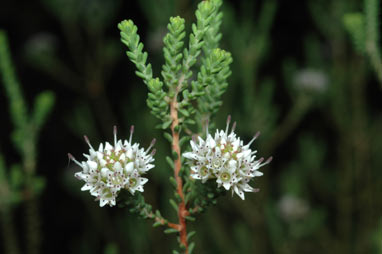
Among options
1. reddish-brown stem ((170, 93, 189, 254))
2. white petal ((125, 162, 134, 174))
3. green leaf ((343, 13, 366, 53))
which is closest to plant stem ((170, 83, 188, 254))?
reddish-brown stem ((170, 93, 189, 254))

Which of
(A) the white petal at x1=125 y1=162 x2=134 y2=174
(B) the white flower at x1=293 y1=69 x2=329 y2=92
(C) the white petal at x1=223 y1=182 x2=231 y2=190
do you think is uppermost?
(B) the white flower at x1=293 y1=69 x2=329 y2=92

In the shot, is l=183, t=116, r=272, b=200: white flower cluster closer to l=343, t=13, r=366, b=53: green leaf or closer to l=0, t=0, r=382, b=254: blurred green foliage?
l=343, t=13, r=366, b=53: green leaf

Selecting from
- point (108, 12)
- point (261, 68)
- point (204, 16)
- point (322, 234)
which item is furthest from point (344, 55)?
point (204, 16)

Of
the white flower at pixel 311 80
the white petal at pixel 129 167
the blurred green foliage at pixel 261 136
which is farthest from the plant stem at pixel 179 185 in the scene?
the white flower at pixel 311 80

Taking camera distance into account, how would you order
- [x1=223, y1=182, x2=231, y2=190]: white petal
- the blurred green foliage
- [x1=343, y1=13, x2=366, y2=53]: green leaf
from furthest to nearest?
the blurred green foliage
[x1=343, y1=13, x2=366, y2=53]: green leaf
[x1=223, y1=182, x2=231, y2=190]: white petal

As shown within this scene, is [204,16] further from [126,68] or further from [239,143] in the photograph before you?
[126,68]

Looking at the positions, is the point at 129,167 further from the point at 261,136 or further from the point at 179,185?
the point at 261,136
